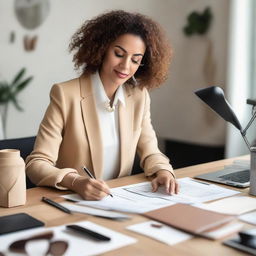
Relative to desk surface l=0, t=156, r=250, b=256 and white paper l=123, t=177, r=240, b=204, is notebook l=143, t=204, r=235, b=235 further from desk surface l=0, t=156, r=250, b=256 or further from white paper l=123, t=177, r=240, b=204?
white paper l=123, t=177, r=240, b=204

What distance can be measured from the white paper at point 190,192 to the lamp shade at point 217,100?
26cm

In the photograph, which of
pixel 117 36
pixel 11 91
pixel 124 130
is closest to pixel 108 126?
pixel 124 130

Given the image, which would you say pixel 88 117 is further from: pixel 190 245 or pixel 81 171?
pixel 190 245

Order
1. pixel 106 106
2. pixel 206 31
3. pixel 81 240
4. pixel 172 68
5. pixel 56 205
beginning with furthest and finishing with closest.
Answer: pixel 172 68, pixel 206 31, pixel 106 106, pixel 56 205, pixel 81 240

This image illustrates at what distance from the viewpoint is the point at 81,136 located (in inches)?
67.2

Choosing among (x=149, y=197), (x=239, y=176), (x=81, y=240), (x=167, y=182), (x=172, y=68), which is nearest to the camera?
(x=81, y=240)

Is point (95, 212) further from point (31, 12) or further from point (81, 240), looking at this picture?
point (31, 12)

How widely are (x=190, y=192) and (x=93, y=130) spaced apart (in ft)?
1.68

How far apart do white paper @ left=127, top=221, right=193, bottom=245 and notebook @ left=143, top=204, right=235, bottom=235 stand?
1 cm

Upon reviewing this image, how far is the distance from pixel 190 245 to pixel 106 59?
0.99m

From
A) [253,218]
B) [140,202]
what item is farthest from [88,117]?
[253,218]

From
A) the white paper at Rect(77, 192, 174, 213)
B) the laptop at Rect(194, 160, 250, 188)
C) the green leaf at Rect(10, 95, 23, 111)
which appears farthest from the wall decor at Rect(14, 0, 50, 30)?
the white paper at Rect(77, 192, 174, 213)

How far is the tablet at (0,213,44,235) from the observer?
3.32 ft

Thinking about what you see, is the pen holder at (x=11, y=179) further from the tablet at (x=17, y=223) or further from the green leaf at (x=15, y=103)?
the green leaf at (x=15, y=103)
